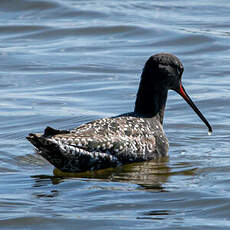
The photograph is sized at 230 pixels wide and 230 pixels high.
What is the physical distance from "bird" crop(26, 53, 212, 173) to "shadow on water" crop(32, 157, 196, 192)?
0.26 feet

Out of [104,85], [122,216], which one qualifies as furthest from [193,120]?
[122,216]

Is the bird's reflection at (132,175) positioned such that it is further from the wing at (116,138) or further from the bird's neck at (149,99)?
the bird's neck at (149,99)

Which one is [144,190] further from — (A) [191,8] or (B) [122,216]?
(A) [191,8]

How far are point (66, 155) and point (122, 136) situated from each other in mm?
949

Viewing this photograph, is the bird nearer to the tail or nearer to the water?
the tail

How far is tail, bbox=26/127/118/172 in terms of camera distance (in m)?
9.57

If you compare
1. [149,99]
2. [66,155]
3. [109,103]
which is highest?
[149,99]

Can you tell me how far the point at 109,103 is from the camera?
13984mm

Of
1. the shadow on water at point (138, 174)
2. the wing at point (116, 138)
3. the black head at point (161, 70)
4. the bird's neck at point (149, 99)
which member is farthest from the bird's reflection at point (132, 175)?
the black head at point (161, 70)

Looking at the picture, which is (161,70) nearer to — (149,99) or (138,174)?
(149,99)

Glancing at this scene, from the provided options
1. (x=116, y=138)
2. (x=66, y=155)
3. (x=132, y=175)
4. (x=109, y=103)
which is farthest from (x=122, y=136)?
(x=109, y=103)

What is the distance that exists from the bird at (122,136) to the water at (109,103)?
178 millimetres

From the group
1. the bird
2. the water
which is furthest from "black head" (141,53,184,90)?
the water

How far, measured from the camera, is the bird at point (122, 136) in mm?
9742
